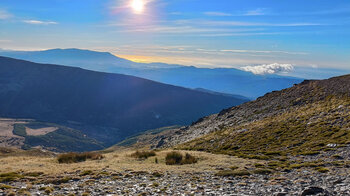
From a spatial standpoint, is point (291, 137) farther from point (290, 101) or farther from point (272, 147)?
point (290, 101)

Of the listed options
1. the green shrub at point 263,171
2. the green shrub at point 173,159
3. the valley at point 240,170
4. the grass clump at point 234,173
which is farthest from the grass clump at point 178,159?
the green shrub at point 263,171

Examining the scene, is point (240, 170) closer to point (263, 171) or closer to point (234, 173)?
point (234, 173)

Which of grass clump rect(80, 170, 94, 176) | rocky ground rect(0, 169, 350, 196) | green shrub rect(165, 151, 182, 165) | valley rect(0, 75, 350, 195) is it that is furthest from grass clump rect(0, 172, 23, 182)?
green shrub rect(165, 151, 182, 165)

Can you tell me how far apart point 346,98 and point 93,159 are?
5861 centimetres

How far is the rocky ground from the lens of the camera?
18656 millimetres

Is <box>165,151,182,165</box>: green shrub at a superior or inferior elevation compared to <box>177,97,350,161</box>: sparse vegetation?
inferior

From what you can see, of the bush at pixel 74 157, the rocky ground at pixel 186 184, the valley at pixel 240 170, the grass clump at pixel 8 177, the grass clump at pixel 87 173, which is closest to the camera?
the rocky ground at pixel 186 184

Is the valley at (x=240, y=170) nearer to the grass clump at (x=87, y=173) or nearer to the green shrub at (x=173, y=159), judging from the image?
the grass clump at (x=87, y=173)

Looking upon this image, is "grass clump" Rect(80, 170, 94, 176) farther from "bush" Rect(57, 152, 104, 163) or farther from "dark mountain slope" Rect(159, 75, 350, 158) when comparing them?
"dark mountain slope" Rect(159, 75, 350, 158)

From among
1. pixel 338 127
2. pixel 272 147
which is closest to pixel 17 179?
pixel 272 147

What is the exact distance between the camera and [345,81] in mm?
81312

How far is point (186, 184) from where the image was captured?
74.2 feet

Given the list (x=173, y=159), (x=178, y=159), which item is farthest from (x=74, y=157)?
(x=178, y=159)

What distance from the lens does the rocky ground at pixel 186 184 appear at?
61.2 feet
